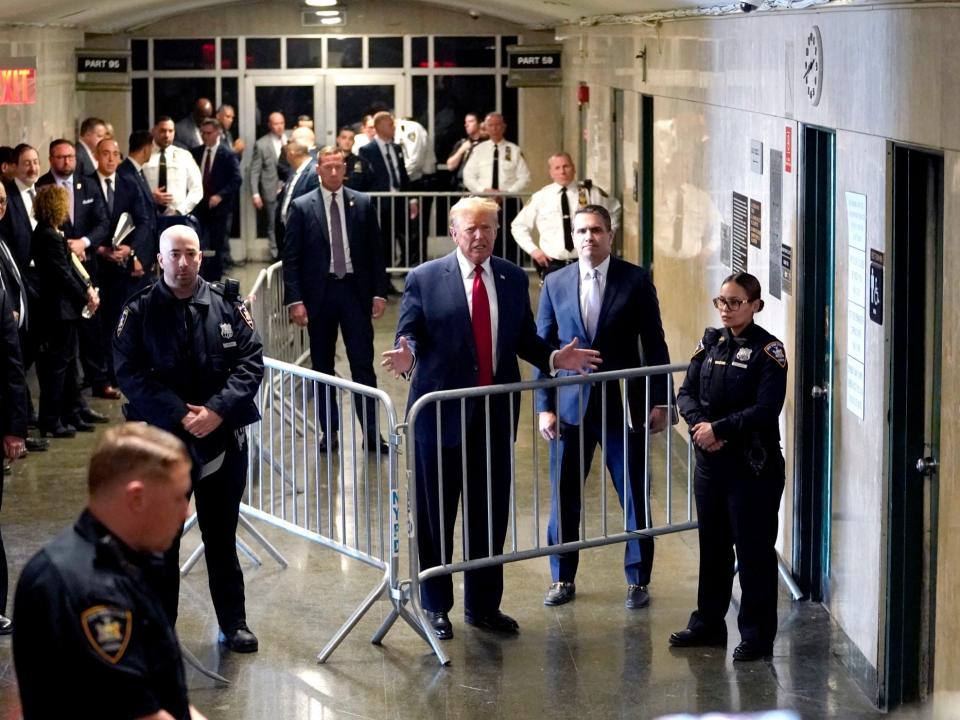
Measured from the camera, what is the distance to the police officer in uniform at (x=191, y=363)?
5.79m

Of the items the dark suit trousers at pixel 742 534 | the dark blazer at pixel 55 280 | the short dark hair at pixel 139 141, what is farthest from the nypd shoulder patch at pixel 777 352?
the short dark hair at pixel 139 141

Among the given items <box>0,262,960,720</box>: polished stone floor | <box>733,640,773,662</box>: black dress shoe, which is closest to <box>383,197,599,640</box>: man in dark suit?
<box>0,262,960,720</box>: polished stone floor

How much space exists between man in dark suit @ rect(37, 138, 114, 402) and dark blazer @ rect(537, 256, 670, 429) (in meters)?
4.59

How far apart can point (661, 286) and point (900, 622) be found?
5.64 m

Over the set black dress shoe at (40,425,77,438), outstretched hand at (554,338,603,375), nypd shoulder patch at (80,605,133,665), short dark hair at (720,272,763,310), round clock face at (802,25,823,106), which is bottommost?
black dress shoe at (40,425,77,438)

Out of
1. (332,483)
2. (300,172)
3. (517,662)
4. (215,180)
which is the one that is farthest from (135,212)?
(517,662)

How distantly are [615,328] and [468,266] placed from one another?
74 centimetres

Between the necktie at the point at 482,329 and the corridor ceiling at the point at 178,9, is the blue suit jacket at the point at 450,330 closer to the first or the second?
the necktie at the point at 482,329

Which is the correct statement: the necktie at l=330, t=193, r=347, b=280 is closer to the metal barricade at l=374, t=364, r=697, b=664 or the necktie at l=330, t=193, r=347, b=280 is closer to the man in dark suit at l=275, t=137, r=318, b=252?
the man in dark suit at l=275, t=137, r=318, b=252

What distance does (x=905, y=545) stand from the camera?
5.55 metres

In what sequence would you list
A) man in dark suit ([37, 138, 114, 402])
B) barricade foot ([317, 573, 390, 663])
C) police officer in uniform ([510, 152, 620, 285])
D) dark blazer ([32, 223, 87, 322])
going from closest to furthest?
1. barricade foot ([317, 573, 390, 663])
2. dark blazer ([32, 223, 87, 322])
3. man in dark suit ([37, 138, 114, 402])
4. police officer in uniform ([510, 152, 620, 285])

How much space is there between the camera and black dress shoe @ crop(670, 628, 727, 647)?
6219mm

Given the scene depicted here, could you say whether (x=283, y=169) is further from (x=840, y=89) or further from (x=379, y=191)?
(x=840, y=89)

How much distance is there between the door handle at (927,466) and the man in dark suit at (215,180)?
11109 mm
